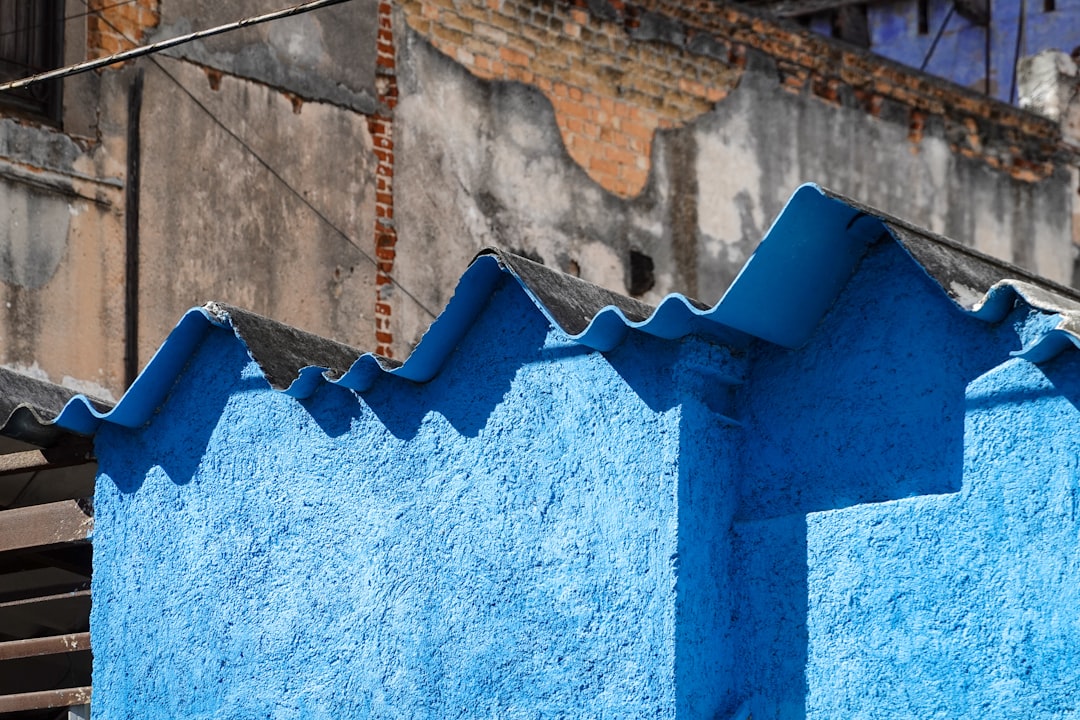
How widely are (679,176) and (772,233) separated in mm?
7586

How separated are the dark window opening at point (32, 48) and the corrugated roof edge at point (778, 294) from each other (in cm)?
443

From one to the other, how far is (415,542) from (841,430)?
1.30 meters

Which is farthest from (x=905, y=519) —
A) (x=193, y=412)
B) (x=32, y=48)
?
(x=32, y=48)

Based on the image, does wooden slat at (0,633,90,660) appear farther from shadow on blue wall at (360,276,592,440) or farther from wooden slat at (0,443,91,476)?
Answer: shadow on blue wall at (360,276,592,440)

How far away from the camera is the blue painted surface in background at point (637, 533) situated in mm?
4789

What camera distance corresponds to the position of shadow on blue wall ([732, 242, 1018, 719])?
5.00 meters

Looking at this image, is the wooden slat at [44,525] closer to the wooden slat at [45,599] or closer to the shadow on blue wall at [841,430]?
the wooden slat at [45,599]

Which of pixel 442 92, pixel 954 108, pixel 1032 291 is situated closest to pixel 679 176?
pixel 442 92

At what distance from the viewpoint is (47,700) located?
6.46 m

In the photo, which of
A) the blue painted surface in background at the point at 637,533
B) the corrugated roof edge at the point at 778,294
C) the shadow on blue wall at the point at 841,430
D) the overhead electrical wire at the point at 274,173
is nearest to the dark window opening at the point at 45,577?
the blue painted surface in background at the point at 637,533

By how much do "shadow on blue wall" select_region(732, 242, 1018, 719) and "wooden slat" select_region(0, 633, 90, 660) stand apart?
2402 mm

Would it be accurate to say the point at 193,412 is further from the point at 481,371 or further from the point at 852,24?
the point at 852,24

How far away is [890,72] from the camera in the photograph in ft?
45.0

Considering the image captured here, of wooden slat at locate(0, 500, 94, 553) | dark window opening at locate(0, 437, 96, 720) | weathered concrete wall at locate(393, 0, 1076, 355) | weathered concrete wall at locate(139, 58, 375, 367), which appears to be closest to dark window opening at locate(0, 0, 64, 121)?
weathered concrete wall at locate(139, 58, 375, 367)
